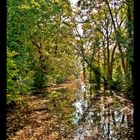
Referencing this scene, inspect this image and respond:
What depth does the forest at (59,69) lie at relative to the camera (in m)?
14.8

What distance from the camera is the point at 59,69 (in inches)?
2295

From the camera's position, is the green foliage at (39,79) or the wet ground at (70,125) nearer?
the wet ground at (70,125)

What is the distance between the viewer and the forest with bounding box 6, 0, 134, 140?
48.6 ft

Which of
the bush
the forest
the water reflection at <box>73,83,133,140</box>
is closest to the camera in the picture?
the water reflection at <box>73,83,133,140</box>

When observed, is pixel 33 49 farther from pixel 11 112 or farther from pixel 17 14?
pixel 11 112

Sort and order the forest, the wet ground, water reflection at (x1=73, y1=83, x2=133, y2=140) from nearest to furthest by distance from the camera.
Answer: water reflection at (x1=73, y1=83, x2=133, y2=140)
the wet ground
the forest

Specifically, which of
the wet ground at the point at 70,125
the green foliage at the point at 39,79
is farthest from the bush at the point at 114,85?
the wet ground at the point at 70,125

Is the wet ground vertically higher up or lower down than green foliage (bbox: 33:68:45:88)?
lower down

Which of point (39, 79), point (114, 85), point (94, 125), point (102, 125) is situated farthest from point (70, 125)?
point (39, 79)

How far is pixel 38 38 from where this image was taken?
50.0m

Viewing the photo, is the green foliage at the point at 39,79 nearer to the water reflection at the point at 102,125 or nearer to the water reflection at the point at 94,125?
the water reflection at the point at 94,125

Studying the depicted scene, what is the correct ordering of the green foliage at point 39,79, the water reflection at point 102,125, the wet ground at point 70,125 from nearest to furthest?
the water reflection at point 102,125 → the wet ground at point 70,125 → the green foliage at point 39,79

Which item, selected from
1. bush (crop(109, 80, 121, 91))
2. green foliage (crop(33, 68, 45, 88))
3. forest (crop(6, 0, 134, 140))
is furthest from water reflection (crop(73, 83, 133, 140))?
green foliage (crop(33, 68, 45, 88))

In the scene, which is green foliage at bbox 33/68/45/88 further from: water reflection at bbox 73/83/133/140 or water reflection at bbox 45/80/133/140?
water reflection at bbox 73/83/133/140
